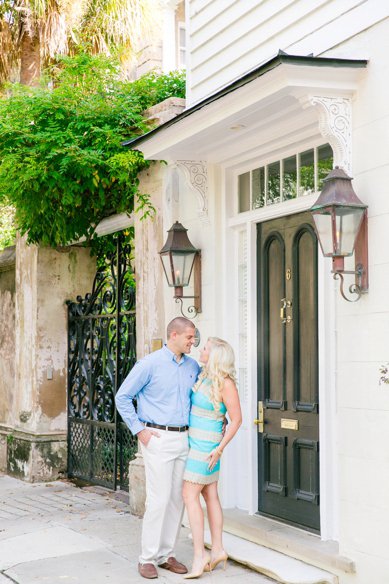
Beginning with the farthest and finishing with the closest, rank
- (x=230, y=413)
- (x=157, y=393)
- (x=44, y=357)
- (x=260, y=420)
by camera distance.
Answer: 1. (x=44, y=357)
2. (x=260, y=420)
3. (x=157, y=393)
4. (x=230, y=413)

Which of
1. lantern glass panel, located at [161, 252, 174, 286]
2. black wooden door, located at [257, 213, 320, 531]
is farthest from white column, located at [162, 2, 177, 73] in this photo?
black wooden door, located at [257, 213, 320, 531]

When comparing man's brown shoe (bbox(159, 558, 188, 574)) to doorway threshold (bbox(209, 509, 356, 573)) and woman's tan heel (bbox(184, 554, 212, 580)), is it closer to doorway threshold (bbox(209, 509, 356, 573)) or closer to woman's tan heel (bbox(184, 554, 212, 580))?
woman's tan heel (bbox(184, 554, 212, 580))

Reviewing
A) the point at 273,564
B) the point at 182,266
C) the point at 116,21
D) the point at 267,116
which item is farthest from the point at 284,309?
the point at 116,21

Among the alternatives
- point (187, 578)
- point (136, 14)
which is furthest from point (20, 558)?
point (136, 14)

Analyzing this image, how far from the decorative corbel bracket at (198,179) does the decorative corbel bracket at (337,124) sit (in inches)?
72.4

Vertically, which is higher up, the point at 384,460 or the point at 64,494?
the point at 384,460

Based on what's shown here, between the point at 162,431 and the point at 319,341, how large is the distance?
1312mm

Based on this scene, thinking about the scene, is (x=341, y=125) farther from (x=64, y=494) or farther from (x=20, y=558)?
(x=64, y=494)

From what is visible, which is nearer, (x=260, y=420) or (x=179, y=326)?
(x=179, y=326)

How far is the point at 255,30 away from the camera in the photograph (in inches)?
240

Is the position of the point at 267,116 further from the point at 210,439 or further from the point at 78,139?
the point at 78,139

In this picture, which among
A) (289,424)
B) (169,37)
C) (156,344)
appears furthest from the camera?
(169,37)

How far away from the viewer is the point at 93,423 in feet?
28.9

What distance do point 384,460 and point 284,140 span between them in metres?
2.60
